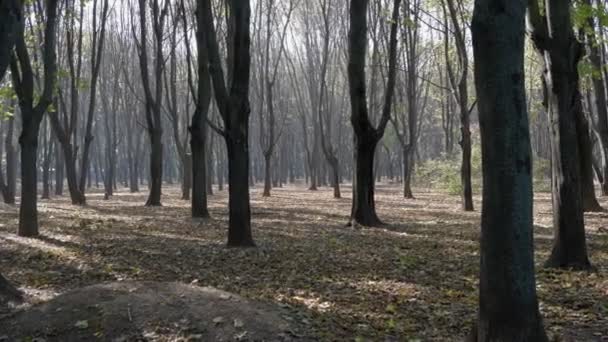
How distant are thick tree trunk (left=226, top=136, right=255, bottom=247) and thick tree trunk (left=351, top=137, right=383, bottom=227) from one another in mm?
3444

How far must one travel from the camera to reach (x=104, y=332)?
4.47 metres

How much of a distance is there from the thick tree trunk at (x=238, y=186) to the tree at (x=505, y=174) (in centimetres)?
551

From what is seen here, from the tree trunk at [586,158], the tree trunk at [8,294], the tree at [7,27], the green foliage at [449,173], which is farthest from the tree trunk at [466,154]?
the tree at [7,27]

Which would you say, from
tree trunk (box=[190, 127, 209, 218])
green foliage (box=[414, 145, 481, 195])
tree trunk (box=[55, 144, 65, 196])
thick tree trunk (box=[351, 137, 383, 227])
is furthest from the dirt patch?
tree trunk (box=[55, 144, 65, 196])

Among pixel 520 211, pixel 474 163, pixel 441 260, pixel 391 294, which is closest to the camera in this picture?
pixel 520 211

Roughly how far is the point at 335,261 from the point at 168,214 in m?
8.02

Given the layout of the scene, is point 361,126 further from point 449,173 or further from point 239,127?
point 449,173

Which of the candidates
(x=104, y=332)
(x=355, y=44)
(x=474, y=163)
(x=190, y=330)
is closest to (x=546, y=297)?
(x=190, y=330)

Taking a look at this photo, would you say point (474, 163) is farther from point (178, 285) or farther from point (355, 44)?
point (178, 285)

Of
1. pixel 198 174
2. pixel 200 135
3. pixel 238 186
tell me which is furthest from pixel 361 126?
pixel 198 174

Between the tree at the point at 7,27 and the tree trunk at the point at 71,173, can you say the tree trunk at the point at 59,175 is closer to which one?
the tree trunk at the point at 71,173

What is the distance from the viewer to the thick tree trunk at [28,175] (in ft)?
32.1

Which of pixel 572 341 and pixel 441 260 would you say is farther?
pixel 441 260

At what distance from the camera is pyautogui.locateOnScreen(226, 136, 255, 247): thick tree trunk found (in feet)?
28.7
